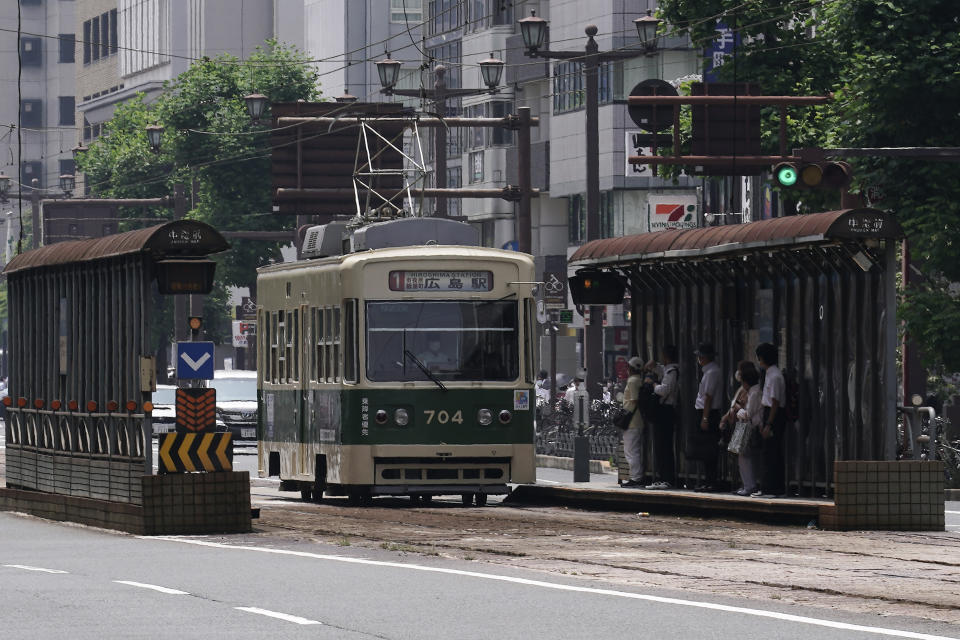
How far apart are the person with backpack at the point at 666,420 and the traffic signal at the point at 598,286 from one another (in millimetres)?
1130

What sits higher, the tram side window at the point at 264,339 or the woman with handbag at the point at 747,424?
the tram side window at the point at 264,339

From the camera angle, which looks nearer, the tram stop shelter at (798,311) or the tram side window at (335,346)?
the tram stop shelter at (798,311)

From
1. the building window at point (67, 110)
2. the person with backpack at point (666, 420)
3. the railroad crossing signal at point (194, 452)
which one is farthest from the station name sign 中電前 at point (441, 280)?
the building window at point (67, 110)

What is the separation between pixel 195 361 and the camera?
21.8 metres

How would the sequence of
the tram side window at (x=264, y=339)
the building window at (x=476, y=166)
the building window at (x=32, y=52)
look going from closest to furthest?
the tram side window at (x=264, y=339), the building window at (x=476, y=166), the building window at (x=32, y=52)

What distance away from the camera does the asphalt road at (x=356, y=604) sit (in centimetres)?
1249

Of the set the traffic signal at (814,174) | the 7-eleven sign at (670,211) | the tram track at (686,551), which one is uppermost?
the 7-eleven sign at (670,211)

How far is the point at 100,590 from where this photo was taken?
596 inches

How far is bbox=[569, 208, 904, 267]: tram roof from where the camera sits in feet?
67.3

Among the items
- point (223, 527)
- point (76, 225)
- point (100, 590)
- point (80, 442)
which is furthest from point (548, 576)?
point (76, 225)

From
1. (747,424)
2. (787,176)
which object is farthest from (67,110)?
(747,424)

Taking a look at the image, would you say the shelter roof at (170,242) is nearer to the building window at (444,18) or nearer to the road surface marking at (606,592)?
the road surface marking at (606,592)

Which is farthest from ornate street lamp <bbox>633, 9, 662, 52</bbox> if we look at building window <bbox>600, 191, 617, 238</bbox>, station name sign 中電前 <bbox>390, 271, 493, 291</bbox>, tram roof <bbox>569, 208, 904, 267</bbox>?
building window <bbox>600, 191, 617, 238</bbox>

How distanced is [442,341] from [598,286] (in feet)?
6.79
